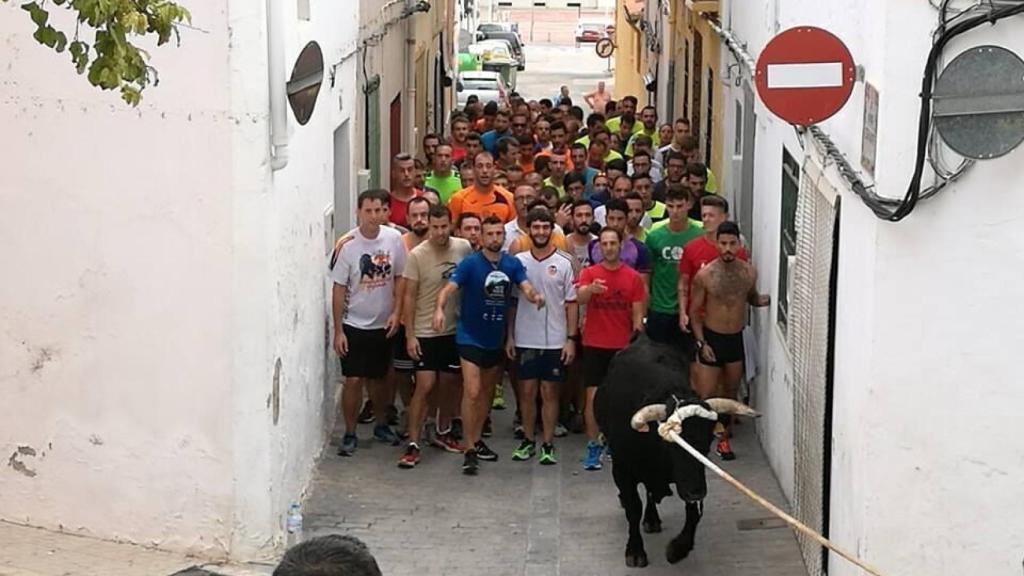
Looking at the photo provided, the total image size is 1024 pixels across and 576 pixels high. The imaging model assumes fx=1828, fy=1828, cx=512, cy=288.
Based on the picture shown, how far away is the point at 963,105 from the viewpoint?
8.12m

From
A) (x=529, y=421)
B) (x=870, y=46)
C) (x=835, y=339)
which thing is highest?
(x=870, y=46)

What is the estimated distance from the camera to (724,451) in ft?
42.1

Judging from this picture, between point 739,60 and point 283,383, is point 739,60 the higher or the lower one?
the higher one

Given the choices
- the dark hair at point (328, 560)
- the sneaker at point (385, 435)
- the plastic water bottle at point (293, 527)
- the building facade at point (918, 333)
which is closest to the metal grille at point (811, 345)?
the building facade at point (918, 333)

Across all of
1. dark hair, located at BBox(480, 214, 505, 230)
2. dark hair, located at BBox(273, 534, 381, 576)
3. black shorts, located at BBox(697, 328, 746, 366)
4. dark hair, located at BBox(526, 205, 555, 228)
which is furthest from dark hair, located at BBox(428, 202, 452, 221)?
dark hair, located at BBox(273, 534, 381, 576)

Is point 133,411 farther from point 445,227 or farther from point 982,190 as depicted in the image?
point 982,190

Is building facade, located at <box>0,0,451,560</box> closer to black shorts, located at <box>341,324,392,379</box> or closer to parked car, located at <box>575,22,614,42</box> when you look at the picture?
black shorts, located at <box>341,324,392,379</box>

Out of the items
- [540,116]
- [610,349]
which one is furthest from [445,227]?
[540,116]

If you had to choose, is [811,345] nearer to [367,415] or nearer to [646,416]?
[646,416]

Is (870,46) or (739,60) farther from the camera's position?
(739,60)

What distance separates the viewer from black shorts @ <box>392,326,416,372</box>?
42.4 feet

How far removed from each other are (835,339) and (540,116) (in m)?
10.5

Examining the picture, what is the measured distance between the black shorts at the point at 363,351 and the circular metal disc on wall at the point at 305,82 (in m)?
1.83

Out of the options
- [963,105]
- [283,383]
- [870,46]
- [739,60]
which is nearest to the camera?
[963,105]
